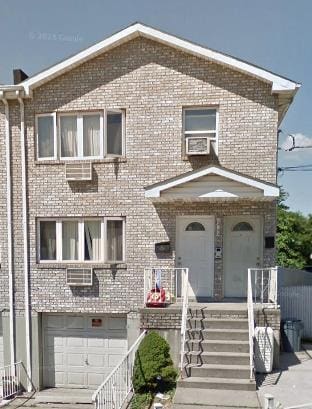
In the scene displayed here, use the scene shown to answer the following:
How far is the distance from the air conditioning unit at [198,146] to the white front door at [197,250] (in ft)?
5.52

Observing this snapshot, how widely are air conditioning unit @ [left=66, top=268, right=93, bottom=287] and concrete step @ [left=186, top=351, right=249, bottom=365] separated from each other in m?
3.37

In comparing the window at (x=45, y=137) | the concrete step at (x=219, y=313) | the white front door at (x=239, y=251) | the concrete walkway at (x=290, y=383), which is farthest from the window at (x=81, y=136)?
the concrete walkway at (x=290, y=383)

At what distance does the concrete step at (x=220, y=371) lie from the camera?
20.5 ft

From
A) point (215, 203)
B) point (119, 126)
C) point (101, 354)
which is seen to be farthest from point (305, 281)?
point (119, 126)

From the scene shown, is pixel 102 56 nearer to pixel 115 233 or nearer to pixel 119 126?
pixel 119 126

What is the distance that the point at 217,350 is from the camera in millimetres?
6781

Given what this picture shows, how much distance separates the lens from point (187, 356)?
6.68 m

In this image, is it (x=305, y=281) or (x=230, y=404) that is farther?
(x=305, y=281)

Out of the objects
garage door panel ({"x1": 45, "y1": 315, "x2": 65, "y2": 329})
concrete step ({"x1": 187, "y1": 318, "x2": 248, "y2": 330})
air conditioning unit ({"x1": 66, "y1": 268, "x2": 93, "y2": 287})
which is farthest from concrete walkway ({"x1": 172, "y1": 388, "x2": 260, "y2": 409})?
garage door panel ({"x1": 45, "y1": 315, "x2": 65, "y2": 329})

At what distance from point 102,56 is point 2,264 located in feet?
20.6

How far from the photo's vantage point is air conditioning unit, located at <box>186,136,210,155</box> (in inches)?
328

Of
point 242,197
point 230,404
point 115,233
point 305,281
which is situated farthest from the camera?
point 305,281

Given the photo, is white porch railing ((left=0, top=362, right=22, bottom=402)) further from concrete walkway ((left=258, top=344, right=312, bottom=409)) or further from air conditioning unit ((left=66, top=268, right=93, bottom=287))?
concrete walkway ((left=258, top=344, right=312, bottom=409))

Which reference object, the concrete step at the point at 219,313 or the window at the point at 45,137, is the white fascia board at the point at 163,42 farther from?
the concrete step at the point at 219,313
